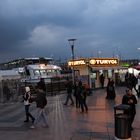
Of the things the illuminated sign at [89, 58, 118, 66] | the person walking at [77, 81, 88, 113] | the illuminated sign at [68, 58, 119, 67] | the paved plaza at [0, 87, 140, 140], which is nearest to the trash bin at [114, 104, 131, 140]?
the paved plaza at [0, 87, 140, 140]

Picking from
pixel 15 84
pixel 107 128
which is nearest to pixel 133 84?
pixel 15 84

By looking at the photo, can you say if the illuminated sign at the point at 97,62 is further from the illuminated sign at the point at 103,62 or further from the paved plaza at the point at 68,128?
the paved plaza at the point at 68,128

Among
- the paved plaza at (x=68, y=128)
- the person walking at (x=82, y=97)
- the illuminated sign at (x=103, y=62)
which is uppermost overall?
the illuminated sign at (x=103, y=62)

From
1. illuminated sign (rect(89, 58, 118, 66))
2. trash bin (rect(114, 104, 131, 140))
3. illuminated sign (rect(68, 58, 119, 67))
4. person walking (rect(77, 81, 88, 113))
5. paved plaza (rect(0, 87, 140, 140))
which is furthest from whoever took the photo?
illuminated sign (rect(89, 58, 118, 66))

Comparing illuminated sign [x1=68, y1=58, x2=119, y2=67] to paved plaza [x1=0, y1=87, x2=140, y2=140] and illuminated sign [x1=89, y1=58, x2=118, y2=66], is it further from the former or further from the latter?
paved plaza [x1=0, y1=87, x2=140, y2=140]

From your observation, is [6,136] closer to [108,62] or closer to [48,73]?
[108,62]

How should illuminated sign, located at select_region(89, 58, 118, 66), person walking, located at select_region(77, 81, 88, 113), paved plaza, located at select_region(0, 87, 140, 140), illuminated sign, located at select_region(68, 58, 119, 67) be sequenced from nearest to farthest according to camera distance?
paved plaza, located at select_region(0, 87, 140, 140) → person walking, located at select_region(77, 81, 88, 113) → illuminated sign, located at select_region(68, 58, 119, 67) → illuminated sign, located at select_region(89, 58, 118, 66)

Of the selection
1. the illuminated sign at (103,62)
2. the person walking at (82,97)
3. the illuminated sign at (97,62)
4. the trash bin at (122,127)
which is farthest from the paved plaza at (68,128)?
the illuminated sign at (103,62)

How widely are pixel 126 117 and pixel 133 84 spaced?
73.5 feet

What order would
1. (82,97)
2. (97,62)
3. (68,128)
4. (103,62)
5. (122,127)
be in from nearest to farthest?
(122,127), (68,128), (82,97), (97,62), (103,62)

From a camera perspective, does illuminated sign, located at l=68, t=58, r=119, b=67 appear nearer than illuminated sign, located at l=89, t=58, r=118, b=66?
Yes

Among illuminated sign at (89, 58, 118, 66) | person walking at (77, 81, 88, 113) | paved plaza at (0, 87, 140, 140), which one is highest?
illuminated sign at (89, 58, 118, 66)

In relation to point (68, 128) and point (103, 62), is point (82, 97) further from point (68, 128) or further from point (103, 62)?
point (103, 62)

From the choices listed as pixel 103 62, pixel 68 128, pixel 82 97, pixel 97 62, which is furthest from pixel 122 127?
pixel 103 62
